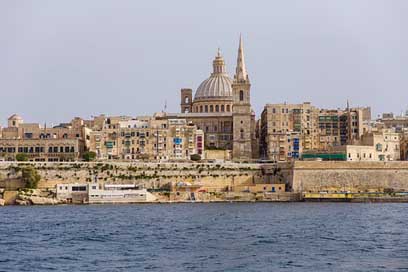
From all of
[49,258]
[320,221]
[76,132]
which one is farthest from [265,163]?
[49,258]

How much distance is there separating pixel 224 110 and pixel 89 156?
28301 mm

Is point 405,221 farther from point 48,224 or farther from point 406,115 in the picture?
point 406,115

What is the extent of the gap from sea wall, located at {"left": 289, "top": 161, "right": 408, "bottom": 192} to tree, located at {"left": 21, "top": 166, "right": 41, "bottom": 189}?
870 inches

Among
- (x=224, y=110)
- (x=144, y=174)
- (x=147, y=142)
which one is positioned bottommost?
(x=144, y=174)

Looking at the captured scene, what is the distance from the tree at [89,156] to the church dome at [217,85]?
26.6 meters

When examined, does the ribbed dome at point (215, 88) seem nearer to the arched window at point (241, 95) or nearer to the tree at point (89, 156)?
the arched window at point (241, 95)

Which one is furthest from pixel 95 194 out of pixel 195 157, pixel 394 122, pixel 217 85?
pixel 394 122

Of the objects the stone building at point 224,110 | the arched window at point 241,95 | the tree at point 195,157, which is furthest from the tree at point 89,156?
the arched window at point 241,95

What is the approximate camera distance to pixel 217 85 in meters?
116

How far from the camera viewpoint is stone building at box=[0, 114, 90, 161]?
94.0 meters

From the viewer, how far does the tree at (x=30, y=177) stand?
261ft

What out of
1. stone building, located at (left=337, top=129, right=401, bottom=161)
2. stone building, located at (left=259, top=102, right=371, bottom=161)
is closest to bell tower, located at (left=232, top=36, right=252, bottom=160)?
stone building, located at (left=259, top=102, right=371, bottom=161)

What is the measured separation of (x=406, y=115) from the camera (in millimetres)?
123188

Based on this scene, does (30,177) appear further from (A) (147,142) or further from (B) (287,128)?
(B) (287,128)
